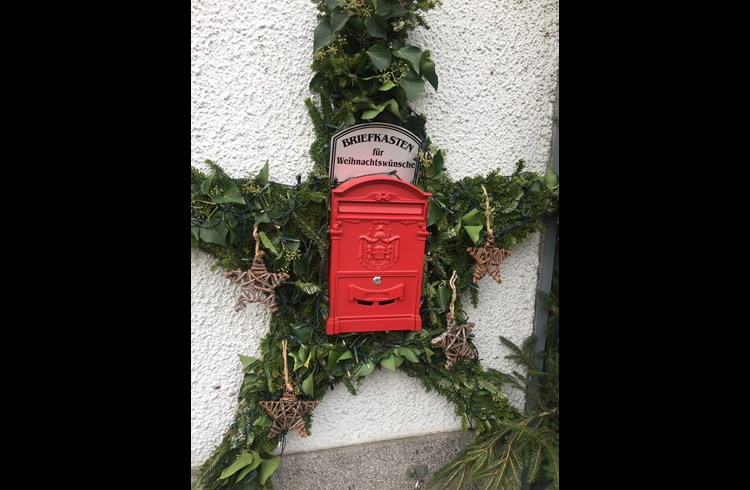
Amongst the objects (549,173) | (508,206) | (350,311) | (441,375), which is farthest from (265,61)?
(441,375)

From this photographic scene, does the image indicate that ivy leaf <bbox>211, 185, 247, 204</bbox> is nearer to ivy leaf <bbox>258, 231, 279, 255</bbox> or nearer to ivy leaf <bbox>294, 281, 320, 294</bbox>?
ivy leaf <bbox>258, 231, 279, 255</bbox>

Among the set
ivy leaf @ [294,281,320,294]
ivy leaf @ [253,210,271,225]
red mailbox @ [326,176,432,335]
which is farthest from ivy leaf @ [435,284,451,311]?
ivy leaf @ [253,210,271,225]

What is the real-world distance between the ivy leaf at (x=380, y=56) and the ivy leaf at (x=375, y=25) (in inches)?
1.7

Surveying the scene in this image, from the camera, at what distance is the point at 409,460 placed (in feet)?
5.80

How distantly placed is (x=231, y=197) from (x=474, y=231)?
0.89 m

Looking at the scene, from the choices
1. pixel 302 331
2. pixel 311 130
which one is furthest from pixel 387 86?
pixel 302 331

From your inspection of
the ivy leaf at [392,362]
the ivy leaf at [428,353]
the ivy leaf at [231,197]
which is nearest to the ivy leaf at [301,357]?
the ivy leaf at [392,362]

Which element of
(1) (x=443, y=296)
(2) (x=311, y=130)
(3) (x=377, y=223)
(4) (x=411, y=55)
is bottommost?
(1) (x=443, y=296)

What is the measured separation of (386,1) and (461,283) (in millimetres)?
1081

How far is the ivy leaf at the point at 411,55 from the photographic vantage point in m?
1.29

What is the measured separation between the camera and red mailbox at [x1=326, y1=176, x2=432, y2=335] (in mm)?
1335

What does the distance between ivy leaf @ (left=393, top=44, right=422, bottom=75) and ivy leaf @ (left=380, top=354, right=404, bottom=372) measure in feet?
3.51

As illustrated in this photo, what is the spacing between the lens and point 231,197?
1.28 m

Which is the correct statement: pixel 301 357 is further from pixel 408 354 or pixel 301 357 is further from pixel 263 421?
pixel 408 354
